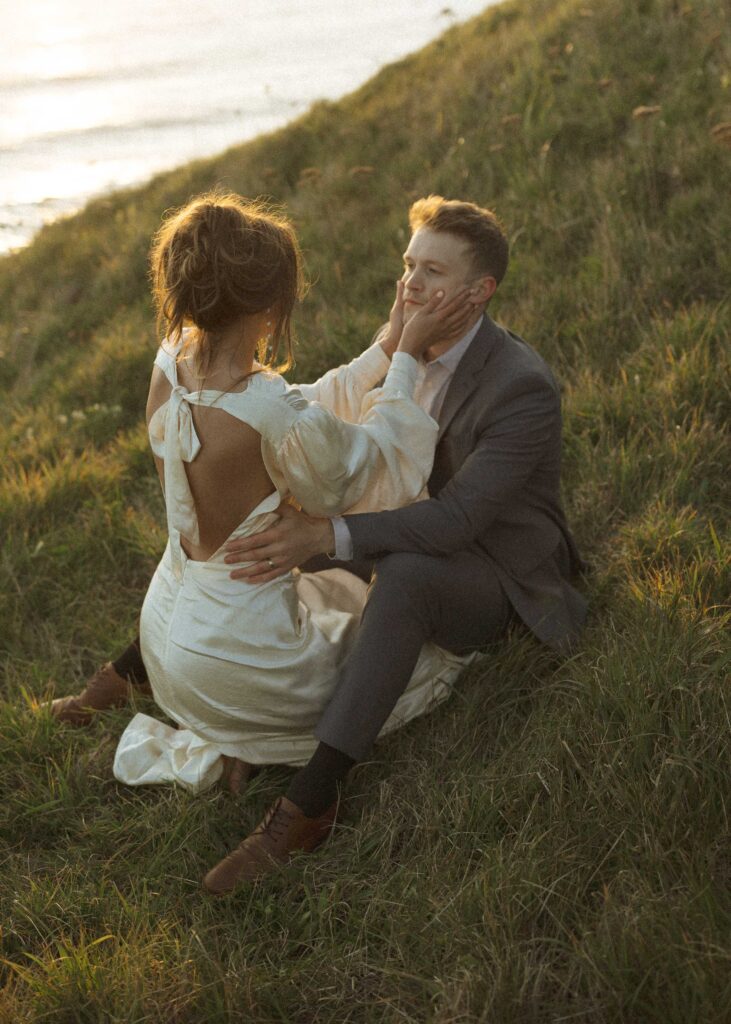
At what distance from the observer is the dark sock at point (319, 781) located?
3.00m

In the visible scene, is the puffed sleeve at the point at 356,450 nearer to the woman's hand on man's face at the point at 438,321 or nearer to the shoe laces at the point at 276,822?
the woman's hand on man's face at the point at 438,321

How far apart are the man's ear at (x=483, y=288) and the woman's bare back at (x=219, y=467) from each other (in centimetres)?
97

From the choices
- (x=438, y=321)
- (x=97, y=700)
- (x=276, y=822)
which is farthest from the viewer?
(x=97, y=700)

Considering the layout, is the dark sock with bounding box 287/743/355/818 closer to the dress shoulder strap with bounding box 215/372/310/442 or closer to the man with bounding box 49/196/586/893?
the man with bounding box 49/196/586/893

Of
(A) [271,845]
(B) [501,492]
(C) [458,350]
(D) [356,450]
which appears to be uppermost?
(C) [458,350]

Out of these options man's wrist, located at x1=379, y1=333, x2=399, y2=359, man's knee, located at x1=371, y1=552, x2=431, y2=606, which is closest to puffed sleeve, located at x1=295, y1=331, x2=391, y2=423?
man's wrist, located at x1=379, y1=333, x2=399, y2=359

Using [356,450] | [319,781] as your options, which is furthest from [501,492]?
[319,781]

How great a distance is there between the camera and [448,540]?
326 centimetres

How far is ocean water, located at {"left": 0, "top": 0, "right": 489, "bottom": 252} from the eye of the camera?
38.0 ft

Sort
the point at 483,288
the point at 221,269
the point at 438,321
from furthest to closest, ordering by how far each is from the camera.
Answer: the point at 483,288
the point at 438,321
the point at 221,269

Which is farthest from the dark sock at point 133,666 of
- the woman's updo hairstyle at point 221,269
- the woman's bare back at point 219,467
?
the woman's updo hairstyle at point 221,269

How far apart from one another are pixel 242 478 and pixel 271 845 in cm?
103

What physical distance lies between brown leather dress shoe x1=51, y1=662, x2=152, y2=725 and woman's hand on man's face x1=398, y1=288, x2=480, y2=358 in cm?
156

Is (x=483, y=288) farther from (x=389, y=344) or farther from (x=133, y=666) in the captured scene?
(x=133, y=666)
